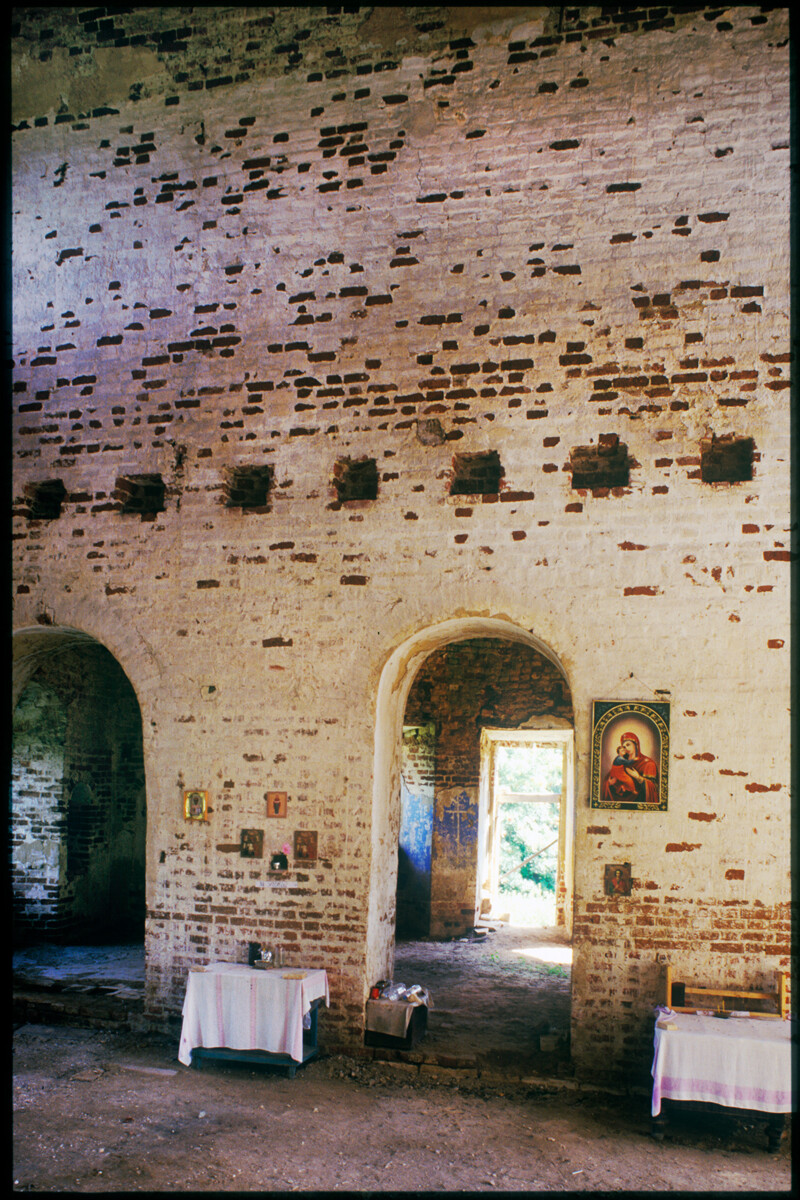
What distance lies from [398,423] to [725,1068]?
198 inches

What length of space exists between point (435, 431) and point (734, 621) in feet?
8.77

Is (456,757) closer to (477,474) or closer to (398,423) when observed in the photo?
(477,474)

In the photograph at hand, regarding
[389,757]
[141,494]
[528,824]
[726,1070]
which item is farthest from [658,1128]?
[528,824]

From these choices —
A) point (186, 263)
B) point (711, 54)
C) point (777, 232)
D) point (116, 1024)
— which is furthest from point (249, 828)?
point (711, 54)

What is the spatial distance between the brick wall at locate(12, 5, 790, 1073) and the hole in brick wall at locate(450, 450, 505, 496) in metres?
0.03

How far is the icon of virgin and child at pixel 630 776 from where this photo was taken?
19.9 ft

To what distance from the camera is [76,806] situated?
9852 millimetres

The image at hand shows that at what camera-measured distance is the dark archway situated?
9.41 meters

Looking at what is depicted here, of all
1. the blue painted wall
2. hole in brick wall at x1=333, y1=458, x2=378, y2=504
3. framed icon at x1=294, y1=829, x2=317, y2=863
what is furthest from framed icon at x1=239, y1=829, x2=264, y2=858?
the blue painted wall

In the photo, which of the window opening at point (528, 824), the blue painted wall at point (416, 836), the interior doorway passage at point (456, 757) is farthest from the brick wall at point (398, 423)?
the window opening at point (528, 824)

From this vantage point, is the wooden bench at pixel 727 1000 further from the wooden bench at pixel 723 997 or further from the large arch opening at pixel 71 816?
the large arch opening at pixel 71 816

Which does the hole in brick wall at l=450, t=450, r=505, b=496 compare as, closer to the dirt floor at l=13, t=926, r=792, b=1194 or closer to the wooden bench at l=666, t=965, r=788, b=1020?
the wooden bench at l=666, t=965, r=788, b=1020

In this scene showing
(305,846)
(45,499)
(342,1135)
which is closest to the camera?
(342,1135)

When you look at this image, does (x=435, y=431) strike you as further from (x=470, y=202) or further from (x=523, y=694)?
(x=523, y=694)
